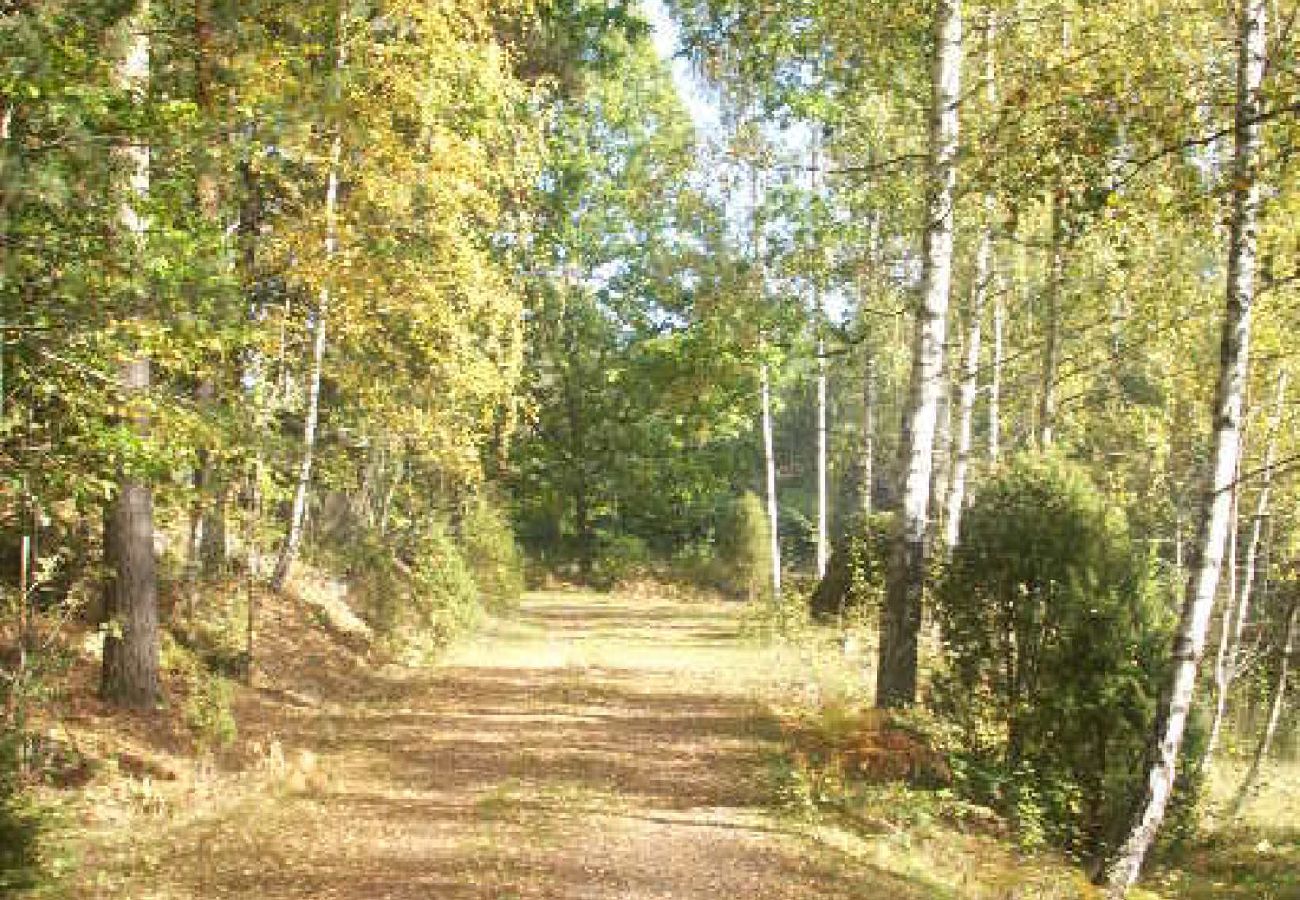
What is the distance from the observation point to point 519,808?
330 inches

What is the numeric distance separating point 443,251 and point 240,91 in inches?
137

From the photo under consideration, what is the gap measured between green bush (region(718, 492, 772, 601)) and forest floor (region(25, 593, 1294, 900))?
1629cm

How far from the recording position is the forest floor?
6.59 m

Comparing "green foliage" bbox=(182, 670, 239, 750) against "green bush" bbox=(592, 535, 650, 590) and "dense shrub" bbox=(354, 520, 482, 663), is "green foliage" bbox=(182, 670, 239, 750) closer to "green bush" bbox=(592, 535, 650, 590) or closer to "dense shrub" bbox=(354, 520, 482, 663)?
"dense shrub" bbox=(354, 520, 482, 663)

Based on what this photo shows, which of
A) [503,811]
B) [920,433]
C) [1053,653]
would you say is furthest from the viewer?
[920,433]

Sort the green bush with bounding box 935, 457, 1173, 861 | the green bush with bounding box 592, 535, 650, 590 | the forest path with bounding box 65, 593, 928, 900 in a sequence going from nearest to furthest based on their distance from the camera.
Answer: the forest path with bounding box 65, 593, 928, 900
the green bush with bounding box 935, 457, 1173, 861
the green bush with bounding box 592, 535, 650, 590

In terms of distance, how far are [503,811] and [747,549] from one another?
2305 cm

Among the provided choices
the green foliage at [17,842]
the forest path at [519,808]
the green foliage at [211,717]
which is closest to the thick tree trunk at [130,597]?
the green foliage at [211,717]

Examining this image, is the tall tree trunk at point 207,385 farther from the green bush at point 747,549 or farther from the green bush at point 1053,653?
the green bush at point 747,549

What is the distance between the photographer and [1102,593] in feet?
29.9

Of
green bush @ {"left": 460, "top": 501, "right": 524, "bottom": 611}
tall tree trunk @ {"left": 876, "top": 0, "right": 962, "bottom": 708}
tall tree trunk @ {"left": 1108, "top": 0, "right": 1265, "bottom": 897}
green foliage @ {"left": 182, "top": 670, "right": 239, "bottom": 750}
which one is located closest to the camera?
tall tree trunk @ {"left": 1108, "top": 0, "right": 1265, "bottom": 897}

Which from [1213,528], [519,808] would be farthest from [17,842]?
[1213,528]

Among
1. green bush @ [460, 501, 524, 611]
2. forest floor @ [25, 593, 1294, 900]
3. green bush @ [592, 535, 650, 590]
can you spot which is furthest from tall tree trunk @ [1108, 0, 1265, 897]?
green bush @ [592, 535, 650, 590]

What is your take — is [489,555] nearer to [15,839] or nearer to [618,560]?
[618,560]
